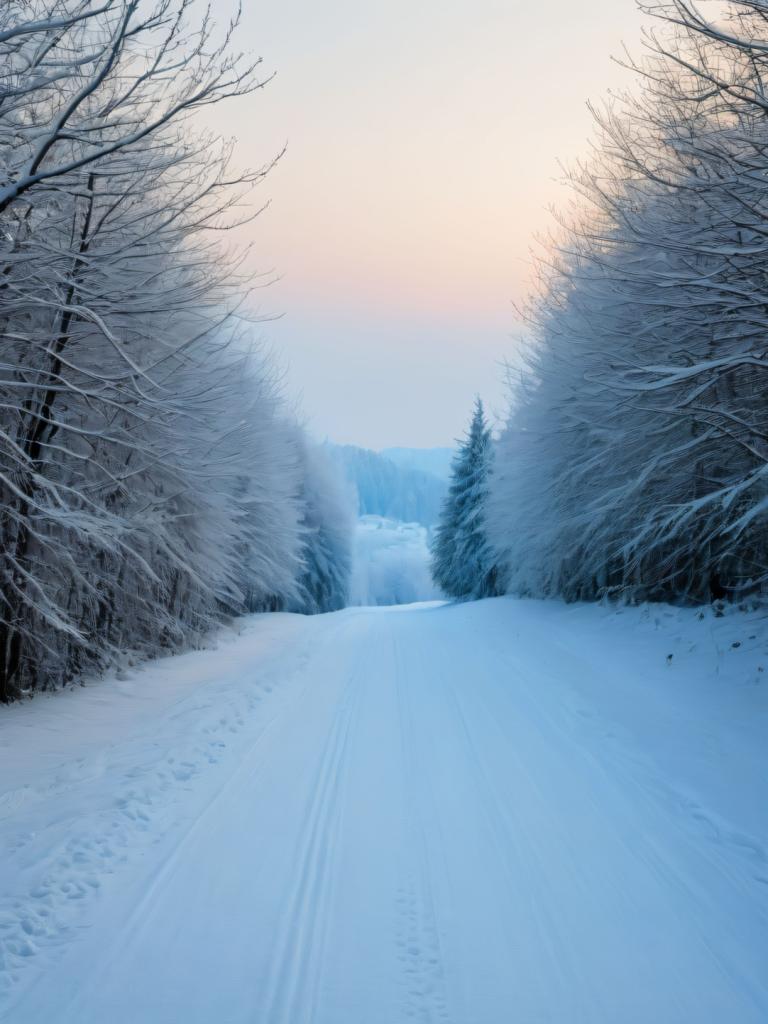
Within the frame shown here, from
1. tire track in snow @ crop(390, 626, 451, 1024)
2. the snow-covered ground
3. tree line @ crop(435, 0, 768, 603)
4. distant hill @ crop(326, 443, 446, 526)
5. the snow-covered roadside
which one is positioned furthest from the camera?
distant hill @ crop(326, 443, 446, 526)

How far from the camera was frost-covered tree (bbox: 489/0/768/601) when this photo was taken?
6391 millimetres

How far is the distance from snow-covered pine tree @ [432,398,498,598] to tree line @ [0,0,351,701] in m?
21.4

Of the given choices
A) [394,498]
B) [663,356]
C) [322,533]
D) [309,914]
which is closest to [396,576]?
[322,533]

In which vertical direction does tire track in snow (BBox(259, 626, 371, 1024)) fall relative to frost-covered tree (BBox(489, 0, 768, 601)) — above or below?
below

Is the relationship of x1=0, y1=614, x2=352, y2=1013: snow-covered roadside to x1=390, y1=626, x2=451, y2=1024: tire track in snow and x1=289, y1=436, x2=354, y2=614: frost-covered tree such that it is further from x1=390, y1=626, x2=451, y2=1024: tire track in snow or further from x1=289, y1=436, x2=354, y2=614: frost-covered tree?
x1=289, y1=436, x2=354, y2=614: frost-covered tree

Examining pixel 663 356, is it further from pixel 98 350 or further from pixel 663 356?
pixel 98 350

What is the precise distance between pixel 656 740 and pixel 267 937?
4.63 m

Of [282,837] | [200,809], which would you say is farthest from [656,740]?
[200,809]

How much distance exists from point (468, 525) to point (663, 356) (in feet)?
81.0

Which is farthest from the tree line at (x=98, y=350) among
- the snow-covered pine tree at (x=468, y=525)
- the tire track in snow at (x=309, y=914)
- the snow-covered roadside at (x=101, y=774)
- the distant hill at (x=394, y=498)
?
the distant hill at (x=394, y=498)

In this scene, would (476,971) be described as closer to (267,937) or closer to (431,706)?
(267,937)

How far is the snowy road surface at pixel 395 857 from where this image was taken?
9.52ft

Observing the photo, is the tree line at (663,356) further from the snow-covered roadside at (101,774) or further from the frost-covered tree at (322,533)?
the frost-covered tree at (322,533)

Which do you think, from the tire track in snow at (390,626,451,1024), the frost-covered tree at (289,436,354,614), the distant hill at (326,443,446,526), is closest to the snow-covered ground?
the frost-covered tree at (289,436,354,614)
